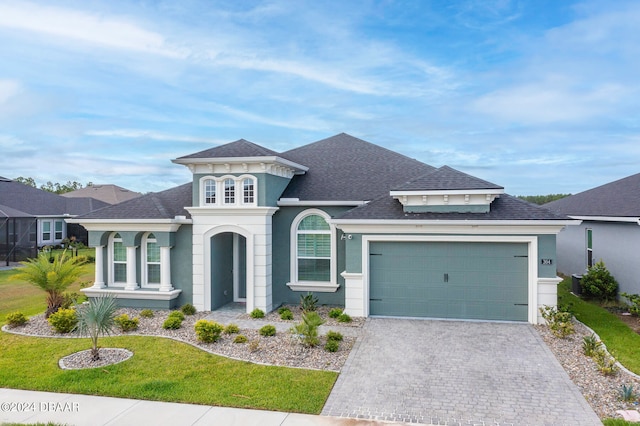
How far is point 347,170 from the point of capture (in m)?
15.6

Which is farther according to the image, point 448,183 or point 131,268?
point 131,268

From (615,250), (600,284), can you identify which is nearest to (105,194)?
(600,284)

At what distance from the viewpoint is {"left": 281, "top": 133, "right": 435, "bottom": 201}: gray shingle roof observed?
13961 millimetres

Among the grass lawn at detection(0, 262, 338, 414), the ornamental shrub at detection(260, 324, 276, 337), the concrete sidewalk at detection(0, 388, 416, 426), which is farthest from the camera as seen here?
the ornamental shrub at detection(260, 324, 276, 337)

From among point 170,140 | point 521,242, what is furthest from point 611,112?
point 170,140

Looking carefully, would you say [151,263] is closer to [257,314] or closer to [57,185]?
[257,314]

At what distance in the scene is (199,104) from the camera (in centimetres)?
1761

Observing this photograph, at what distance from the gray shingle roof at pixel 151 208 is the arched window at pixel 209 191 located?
1.20 metres

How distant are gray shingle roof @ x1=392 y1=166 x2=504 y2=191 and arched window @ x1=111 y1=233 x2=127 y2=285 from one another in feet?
31.9

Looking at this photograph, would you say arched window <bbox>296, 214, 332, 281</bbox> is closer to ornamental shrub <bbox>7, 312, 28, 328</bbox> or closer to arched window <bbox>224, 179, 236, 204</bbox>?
arched window <bbox>224, 179, 236, 204</bbox>

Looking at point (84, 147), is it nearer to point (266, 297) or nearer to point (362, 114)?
point (362, 114)

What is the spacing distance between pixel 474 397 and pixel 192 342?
6605mm

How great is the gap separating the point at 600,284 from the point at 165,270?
15377mm

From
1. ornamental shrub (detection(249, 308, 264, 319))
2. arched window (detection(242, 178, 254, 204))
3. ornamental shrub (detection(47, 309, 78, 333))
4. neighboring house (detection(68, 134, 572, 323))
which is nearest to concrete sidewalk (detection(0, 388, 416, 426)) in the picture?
ornamental shrub (detection(47, 309, 78, 333))
